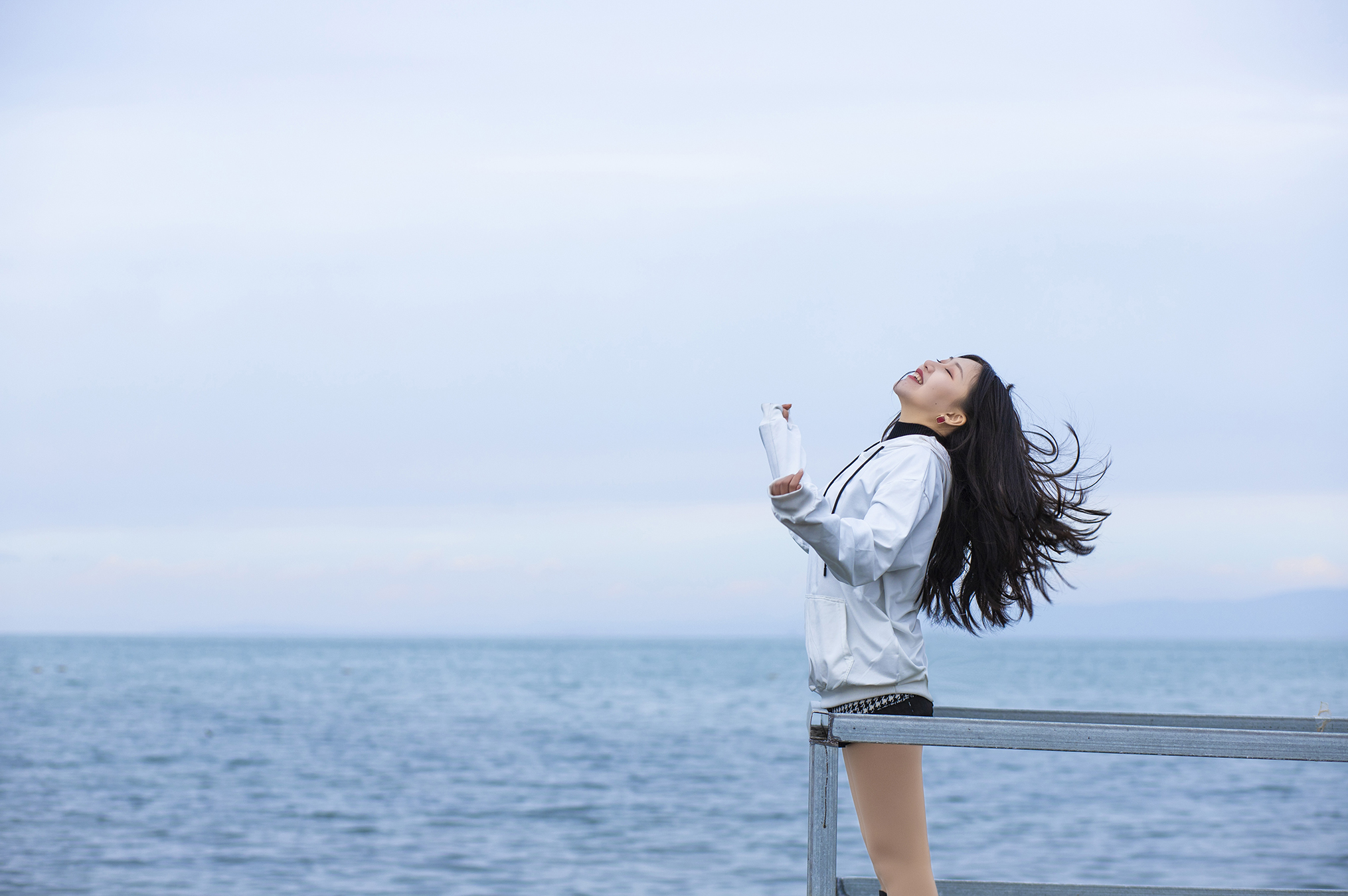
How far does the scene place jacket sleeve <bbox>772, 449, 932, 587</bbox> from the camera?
1.93 m

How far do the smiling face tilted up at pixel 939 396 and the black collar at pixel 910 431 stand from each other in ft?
0.04

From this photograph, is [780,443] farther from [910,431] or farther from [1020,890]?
[1020,890]

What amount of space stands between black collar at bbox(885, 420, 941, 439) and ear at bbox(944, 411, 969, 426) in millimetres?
38

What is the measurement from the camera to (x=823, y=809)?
201 centimetres

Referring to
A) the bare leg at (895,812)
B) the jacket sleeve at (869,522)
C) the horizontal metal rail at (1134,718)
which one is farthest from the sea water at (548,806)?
the jacket sleeve at (869,522)

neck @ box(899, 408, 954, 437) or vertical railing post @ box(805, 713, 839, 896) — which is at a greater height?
neck @ box(899, 408, 954, 437)

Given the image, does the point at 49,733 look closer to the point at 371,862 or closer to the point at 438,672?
the point at 371,862

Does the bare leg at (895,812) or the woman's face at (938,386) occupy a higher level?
the woman's face at (938,386)

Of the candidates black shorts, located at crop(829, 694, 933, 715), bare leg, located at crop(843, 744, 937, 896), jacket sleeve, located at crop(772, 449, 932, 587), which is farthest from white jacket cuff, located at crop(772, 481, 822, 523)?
bare leg, located at crop(843, 744, 937, 896)

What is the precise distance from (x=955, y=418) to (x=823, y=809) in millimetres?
936

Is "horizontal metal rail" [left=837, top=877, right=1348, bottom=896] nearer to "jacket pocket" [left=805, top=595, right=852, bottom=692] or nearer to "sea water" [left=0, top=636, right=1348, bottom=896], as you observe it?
"jacket pocket" [left=805, top=595, right=852, bottom=692]

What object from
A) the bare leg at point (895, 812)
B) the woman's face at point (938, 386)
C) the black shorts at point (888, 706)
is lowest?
the bare leg at point (895, 812)

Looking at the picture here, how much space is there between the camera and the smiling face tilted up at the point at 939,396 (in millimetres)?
2498

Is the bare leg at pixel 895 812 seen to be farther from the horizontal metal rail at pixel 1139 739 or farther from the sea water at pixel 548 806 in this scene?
the sea water at pixel 548 806
